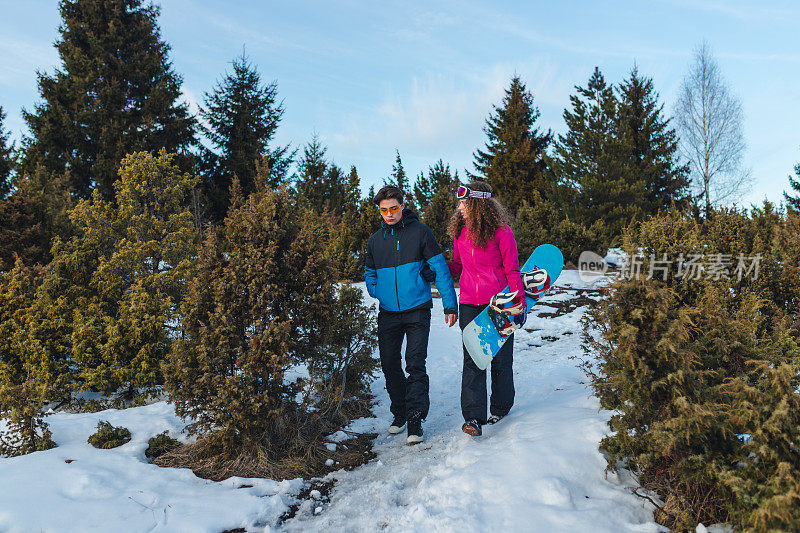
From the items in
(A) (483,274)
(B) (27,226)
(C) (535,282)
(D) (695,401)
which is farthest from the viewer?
(B) (27,226)

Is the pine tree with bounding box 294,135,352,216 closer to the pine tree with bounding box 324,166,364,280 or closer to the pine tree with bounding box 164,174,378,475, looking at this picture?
the pine tree with bounding box 324,166,364,280

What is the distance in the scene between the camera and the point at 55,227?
327 inches

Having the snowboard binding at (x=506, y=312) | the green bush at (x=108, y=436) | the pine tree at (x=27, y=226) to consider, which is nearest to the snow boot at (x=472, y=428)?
the snowboard binding at (x=506, y=312)

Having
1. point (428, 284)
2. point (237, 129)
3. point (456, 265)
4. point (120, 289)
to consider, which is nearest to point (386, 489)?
point (428, 284)

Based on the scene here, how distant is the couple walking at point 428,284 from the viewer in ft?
12.8

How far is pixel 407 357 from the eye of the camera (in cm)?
416

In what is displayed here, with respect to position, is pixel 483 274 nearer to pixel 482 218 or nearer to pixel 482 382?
pixel 482 218

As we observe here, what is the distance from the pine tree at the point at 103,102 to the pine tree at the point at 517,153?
55.3ft

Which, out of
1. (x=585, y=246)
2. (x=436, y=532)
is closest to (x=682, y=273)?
(x=436, y=532)

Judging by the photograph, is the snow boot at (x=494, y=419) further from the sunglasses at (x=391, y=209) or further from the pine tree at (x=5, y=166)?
the pine tree at (x=5, y=166)

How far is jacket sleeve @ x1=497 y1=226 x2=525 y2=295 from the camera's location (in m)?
3.87

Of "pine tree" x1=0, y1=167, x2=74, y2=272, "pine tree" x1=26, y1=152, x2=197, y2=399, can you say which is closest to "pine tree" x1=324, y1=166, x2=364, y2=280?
"pine tree" x1=0, y1=167, x2=74, y2=272

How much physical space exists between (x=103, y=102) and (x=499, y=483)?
2351cm

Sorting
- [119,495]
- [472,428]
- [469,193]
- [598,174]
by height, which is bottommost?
[119,495]
